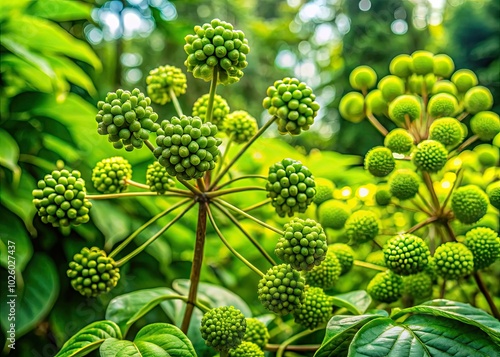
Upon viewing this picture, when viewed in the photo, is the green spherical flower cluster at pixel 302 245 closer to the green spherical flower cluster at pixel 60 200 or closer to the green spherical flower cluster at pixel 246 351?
the green spherical flower cluster at pixel 246 351

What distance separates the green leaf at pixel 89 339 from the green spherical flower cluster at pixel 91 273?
0.04 m

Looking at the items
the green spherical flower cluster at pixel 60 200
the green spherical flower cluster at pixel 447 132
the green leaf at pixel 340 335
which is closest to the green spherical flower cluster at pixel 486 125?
the green spherical flower cluster at pixel 447 132

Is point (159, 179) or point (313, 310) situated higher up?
point (159, 179)

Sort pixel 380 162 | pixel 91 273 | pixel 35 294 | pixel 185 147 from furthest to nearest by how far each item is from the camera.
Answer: pixel 35 294, pixel 380 162, pixel 91 273, pixel 185 147

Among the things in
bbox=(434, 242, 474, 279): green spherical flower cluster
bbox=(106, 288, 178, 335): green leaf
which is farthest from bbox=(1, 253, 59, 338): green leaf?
bbox=(434, 242, 474, 279): green spherical flower cluster

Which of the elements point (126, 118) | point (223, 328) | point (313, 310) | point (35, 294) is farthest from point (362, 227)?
point (35, 294)

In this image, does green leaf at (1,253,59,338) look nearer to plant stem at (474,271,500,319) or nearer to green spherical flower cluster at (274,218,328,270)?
green spherical flower cluster at (274,218,328,270)

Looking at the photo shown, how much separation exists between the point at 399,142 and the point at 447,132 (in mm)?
69

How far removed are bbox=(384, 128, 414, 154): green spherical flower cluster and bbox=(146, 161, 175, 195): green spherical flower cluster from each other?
33cm

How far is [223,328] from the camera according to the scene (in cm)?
58

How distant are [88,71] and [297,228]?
1.19 m

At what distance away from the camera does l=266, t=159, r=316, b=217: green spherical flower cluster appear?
23.6 inches

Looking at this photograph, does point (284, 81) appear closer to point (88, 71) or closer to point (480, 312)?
point (480, 312)

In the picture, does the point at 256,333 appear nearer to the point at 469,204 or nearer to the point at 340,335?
the point at 340,335
